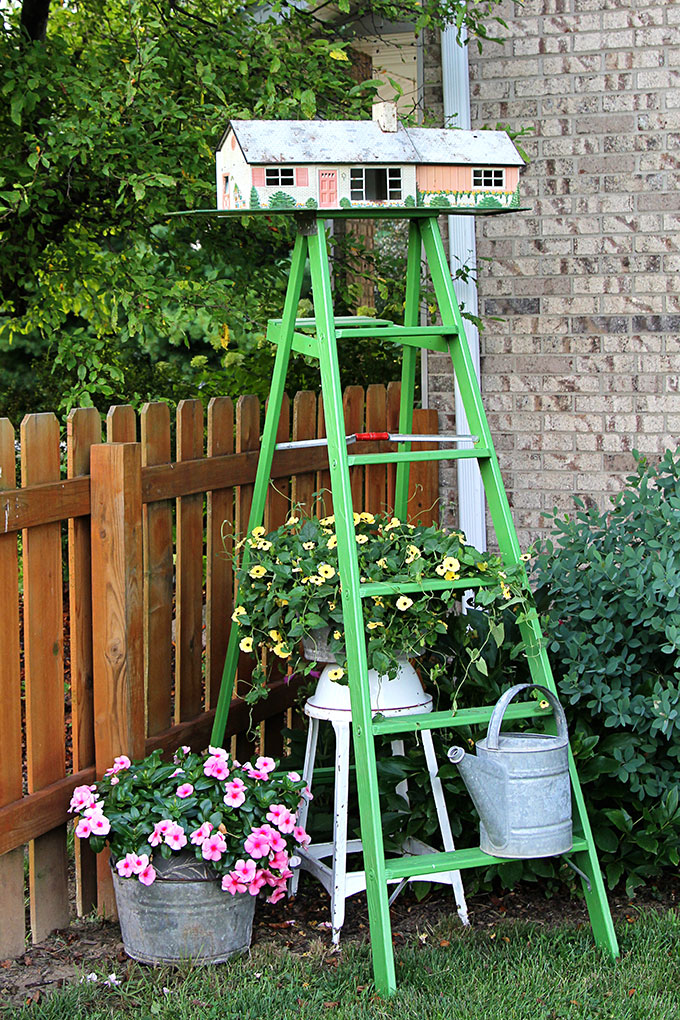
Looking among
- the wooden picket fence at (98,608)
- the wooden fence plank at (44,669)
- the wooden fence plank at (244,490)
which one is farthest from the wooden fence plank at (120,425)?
the wooden fence plank at (244,490)

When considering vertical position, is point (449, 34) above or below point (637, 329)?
above

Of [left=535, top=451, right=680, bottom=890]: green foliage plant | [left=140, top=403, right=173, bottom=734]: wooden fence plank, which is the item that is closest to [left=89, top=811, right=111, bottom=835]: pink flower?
[left=140, top=403, right=173, bottom=734]: wooden fence plank

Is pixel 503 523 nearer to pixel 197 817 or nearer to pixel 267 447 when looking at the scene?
pixel 267 447

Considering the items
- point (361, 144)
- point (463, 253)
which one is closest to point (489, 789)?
point (361, 144)

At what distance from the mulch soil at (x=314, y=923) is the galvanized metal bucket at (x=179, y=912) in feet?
0.31

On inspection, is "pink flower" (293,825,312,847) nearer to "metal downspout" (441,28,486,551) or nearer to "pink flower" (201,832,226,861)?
"pink flower" (201,832,226,861)

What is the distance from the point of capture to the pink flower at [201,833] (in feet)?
8.84

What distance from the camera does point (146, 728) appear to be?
10.5ft

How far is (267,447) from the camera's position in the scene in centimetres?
324

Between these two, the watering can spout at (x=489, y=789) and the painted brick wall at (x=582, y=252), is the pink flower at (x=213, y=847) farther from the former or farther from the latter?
the painted brick wall at (x=582, y=252)

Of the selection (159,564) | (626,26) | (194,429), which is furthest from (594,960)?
(626,26)

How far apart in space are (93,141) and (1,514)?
154cm

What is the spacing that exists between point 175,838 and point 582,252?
126 inches

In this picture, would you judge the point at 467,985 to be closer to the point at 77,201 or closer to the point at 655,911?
the point at 655,911
